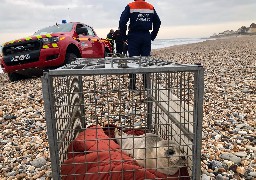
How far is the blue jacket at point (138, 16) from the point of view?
613 cm

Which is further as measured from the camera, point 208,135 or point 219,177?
point 208,135

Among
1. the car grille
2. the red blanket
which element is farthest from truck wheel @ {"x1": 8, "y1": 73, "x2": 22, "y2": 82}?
the red blanket

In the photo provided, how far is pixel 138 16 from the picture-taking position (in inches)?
242

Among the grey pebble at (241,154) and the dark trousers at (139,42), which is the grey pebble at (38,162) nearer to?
the grey pebble at (241,154)

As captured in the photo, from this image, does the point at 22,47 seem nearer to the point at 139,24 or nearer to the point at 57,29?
the point at 57,29

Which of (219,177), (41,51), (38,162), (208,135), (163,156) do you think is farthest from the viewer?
(41,51)

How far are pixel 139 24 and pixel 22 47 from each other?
176 inches

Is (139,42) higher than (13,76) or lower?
higher

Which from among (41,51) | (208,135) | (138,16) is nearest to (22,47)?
(41,51)

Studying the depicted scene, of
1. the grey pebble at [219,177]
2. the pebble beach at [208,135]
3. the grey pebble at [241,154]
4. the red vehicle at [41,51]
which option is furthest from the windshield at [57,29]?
the grey pebble at [219,177]

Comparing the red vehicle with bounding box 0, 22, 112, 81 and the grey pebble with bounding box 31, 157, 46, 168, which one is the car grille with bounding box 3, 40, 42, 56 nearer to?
the red vehicle with bounding box 0, 22, 112, 81

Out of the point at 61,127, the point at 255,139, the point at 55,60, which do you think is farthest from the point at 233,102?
the point at 55,60

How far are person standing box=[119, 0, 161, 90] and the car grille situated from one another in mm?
3614

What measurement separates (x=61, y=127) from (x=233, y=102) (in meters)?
4.55
